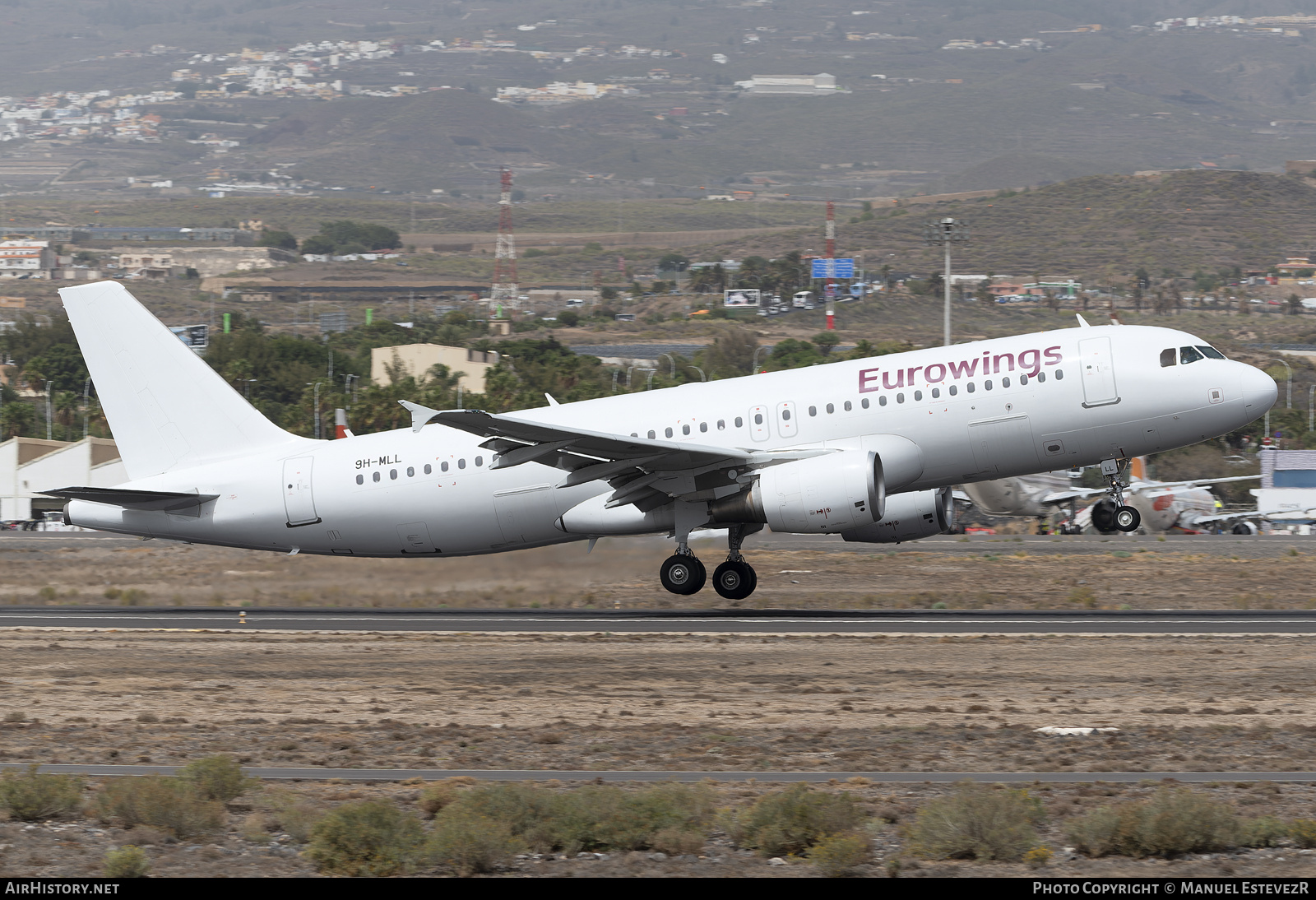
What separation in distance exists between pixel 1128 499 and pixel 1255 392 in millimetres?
39077

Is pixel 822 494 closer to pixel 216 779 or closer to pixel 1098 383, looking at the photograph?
pixel 1098 383

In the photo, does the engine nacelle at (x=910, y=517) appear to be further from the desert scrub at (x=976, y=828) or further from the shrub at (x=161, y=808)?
the shrub at (x=161, y=808)

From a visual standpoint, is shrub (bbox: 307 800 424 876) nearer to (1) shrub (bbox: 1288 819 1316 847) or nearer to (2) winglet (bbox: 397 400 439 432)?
(1) shrub (bbox: 1288 819 1316 847)

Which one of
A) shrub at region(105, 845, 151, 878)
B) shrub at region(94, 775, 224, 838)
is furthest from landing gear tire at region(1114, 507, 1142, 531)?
shrub at region(105, 845, 151, 878)

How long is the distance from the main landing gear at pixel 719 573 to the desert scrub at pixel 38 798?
58.0ft

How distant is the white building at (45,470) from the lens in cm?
8106

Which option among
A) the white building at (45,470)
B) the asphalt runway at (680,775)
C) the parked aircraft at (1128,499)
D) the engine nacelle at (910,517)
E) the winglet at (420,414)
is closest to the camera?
the asphalt runway at (680,775)

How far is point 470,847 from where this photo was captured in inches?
553

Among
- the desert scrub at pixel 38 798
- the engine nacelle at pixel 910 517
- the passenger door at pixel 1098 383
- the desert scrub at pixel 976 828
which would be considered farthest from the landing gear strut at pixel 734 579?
the desert scrub at pixel 38 798

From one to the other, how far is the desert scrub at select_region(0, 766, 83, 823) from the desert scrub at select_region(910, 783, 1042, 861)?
8.95m

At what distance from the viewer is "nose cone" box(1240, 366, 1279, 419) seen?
1209 inches

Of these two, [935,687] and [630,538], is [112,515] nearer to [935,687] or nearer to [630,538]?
[630,538]

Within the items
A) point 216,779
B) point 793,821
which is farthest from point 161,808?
point 793,821

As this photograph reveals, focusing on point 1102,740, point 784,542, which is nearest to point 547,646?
point 1102,740
